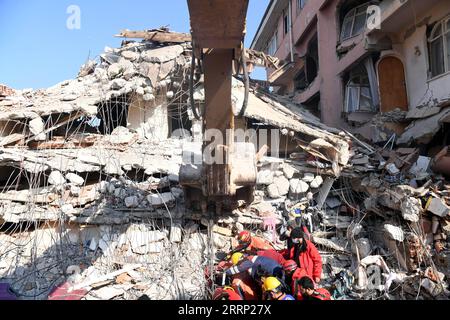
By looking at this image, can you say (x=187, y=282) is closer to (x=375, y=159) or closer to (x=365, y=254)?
(x=365, y=254)

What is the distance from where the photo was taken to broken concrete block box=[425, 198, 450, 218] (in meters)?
5.14

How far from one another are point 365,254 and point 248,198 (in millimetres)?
2692

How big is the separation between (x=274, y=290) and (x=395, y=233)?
3020 millimetres

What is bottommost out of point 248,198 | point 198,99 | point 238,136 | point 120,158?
point 248,198

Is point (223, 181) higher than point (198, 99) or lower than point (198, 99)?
lower

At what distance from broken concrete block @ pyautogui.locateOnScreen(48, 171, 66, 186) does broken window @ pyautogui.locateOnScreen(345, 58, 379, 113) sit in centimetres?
944

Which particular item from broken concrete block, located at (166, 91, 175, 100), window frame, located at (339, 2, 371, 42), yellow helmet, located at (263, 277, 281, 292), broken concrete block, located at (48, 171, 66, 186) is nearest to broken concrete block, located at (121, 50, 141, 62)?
broken concrete block, located at (166, 91, 175, 100)

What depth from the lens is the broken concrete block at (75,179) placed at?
21.1 ft

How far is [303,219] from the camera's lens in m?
6.46

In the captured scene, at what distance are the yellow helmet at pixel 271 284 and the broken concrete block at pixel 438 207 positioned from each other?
3.35 meters

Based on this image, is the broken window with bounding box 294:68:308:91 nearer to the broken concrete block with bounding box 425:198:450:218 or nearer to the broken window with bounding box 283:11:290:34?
the broken window with bounding box 283:11:290:34

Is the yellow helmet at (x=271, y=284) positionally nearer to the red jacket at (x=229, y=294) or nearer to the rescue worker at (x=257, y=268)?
the rescue worker at (x=257, y=268)

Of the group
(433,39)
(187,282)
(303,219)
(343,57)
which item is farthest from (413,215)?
(343,57)

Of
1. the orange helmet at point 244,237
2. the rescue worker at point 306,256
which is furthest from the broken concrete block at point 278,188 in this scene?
the rescue worker at point 306,256
